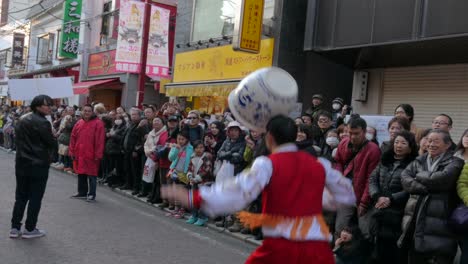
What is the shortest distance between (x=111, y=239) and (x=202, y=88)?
8.71 metres

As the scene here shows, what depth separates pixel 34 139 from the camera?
656 cm

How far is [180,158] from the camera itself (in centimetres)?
888

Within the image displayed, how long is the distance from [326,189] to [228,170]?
459 centimetres

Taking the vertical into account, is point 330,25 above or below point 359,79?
above

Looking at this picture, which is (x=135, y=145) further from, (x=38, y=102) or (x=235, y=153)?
(x=38, y=102)

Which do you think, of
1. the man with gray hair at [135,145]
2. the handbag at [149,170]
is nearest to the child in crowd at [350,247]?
the handbag at [149,170]

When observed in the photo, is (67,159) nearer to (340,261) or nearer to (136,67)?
(136,67)

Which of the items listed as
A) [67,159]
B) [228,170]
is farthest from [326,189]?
[67,159]

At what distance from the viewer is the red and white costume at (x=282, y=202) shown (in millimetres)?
3047

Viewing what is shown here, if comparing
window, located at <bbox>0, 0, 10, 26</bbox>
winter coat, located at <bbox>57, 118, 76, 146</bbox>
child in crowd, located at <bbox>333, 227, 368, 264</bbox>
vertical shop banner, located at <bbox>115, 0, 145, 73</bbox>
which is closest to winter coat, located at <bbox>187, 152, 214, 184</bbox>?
child in crowd, located at <bbox>333, 227, 368, 264</bbox>

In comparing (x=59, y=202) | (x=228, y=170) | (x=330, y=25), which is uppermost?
(x=330, y=25)

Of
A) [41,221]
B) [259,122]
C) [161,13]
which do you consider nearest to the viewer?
[259,122]

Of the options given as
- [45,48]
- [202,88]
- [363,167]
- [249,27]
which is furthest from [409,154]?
[45,48]

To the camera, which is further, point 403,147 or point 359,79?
point 359,79
